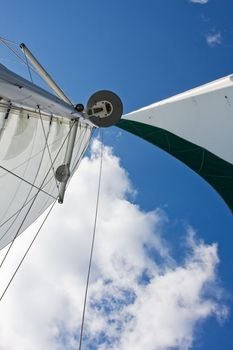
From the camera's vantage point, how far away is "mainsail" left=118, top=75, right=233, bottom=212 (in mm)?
6363

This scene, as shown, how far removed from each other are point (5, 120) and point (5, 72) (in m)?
1.72

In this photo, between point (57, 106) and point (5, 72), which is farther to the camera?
point (57, 106)

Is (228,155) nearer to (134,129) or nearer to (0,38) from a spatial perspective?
(134,129)

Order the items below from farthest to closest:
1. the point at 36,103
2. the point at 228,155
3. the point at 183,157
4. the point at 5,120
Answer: the point at 183,157
the point at 228,155
the point at 5,120
the point at 36,103

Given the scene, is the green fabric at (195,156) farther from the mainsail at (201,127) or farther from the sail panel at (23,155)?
the sail panel at (23,155)

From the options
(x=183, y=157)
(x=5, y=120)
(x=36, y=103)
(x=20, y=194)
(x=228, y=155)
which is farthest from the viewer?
(x=183, y=157)

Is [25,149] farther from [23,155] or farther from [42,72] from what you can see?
[42,72]

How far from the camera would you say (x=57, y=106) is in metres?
3.59

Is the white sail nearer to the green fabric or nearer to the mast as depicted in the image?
the mast

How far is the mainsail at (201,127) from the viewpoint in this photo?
6.36 meters

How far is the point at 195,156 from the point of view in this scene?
6.91 m

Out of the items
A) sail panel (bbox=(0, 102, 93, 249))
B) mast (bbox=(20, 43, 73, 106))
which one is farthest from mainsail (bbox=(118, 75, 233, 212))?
sail panel (bbox=(0, 102, 93, 249))

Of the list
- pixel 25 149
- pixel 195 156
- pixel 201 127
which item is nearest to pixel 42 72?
pixel 25 149

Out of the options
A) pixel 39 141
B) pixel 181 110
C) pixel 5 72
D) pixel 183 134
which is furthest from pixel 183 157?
pixel 5 72
